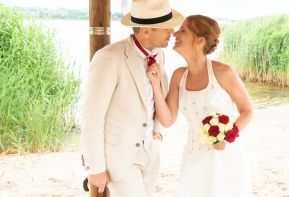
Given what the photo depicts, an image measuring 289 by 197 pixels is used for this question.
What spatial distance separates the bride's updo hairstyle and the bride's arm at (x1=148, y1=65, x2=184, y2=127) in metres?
0.24

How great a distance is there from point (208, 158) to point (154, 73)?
2.00 ft

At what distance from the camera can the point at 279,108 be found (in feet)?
17.8

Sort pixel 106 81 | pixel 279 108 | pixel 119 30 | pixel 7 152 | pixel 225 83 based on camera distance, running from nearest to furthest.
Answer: pixel 106 81
pixel 225 83
pixel 119 30
pixel 7 152
pixel 279 108

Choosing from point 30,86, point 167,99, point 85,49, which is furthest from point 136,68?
point 30,86

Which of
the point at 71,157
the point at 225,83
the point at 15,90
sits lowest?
the point at 71,157

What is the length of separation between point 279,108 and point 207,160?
9.62 ft

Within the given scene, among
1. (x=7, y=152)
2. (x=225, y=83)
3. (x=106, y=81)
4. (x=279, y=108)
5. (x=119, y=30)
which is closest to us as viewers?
(x=106, y=81)

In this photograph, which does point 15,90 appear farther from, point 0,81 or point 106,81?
point 106,81

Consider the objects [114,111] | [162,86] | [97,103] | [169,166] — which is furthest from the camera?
[169,166]

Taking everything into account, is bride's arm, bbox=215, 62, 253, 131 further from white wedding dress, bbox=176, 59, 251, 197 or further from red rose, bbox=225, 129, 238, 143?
red rose, bbox=225, 129, 238, 143

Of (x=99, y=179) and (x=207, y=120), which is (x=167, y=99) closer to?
(x=207, y=120)

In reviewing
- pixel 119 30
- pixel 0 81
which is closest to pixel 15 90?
pixel 0 81

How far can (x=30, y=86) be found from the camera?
4746 millimetres

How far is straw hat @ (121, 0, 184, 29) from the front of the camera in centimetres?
238
